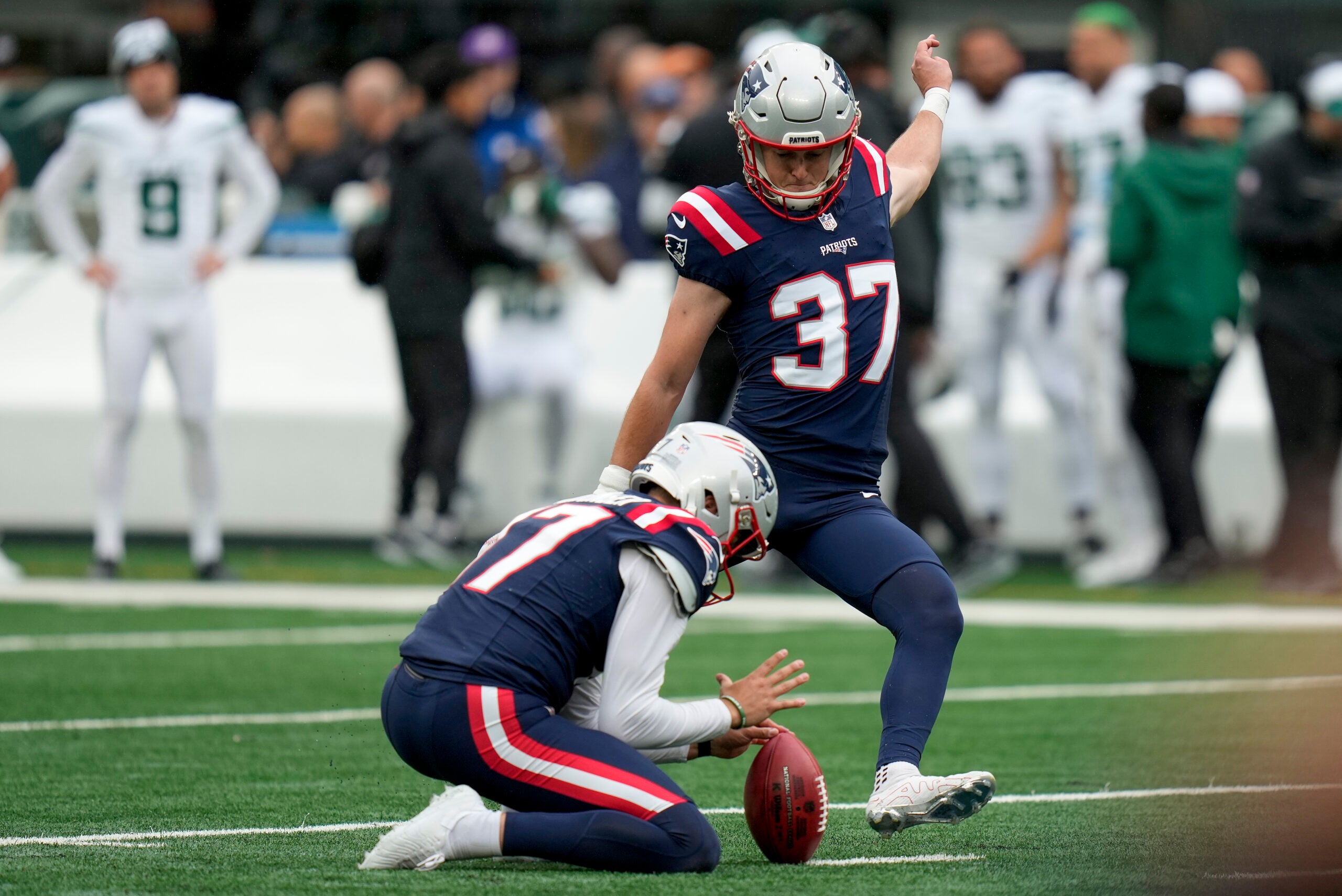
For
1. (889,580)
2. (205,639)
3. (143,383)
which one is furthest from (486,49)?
(889,580)

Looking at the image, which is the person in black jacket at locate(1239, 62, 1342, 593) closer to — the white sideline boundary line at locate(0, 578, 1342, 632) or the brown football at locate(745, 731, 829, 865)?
the white sideline boundary line at locate(0, 578, 1342, 632)

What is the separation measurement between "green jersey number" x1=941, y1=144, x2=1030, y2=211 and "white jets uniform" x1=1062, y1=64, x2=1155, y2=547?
0.25 m

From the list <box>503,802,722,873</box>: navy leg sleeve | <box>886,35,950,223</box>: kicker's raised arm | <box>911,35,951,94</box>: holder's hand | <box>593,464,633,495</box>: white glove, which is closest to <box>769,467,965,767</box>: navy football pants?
<box>593,464,633,495</box>: white glove

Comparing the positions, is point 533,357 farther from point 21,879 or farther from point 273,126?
point 21,879

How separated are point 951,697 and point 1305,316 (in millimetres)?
3768

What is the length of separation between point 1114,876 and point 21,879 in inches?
85.6

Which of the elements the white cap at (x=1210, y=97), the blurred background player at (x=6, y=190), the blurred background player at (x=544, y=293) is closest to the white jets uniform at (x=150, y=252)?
the blurred background player at (x=6, y=190)

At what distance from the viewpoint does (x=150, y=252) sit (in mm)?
9547

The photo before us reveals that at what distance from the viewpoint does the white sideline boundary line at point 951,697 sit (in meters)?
6.21

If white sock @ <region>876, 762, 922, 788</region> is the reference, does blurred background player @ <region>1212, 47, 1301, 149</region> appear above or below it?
above

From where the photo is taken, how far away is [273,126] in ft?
46.4

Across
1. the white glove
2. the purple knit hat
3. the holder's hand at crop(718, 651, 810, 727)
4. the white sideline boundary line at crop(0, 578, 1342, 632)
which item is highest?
the purple knit hat

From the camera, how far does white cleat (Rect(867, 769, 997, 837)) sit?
4172mm

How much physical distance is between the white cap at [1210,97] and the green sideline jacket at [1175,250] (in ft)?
0.70
